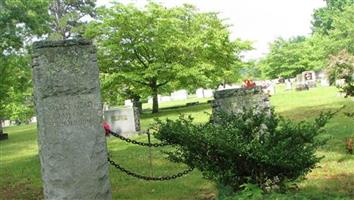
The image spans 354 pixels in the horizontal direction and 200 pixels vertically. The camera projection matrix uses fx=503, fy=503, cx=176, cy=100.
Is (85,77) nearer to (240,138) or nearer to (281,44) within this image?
(240,138)

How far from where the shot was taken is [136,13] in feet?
104

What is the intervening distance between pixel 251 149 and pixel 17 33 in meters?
21.7

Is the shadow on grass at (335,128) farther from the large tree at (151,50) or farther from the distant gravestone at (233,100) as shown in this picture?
the large tree at (151,50)

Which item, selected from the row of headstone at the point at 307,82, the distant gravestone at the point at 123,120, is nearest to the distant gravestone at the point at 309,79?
the row of headstone at the point at 307,82

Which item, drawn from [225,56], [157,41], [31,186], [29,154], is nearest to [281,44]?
[225,56]

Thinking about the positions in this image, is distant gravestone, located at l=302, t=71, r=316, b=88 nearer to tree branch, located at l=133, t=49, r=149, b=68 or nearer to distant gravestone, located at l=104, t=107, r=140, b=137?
tree branch, located at l=133, t=49, r=149, b=68

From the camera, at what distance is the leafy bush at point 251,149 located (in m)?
6.44

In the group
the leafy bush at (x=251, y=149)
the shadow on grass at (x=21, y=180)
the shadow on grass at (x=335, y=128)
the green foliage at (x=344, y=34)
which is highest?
the green foliage at (x=344, y=34)

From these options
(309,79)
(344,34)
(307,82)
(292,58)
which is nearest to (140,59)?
(307,82)

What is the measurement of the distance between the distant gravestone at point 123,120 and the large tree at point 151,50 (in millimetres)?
9959

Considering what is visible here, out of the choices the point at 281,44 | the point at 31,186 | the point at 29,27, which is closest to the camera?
the point at 31,186

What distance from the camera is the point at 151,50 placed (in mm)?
32875

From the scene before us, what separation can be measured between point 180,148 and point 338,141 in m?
6.49

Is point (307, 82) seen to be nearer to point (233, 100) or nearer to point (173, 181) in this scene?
point (173, 181)
